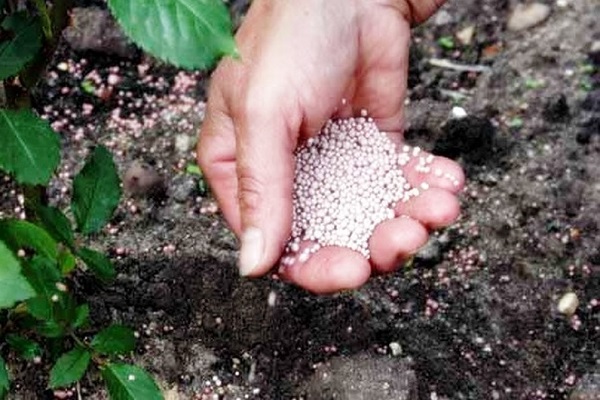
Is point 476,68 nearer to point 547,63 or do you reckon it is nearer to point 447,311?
point 547,63

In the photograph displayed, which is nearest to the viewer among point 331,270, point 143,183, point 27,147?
point 27,147

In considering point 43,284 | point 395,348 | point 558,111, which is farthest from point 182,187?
point 558,111

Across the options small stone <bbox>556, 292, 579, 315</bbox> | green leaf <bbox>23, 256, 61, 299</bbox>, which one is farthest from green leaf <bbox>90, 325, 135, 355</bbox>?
small stone <bbox>556, 292, 579, 315</bbox>

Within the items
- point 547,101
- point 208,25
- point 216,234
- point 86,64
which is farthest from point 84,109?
point 208,25

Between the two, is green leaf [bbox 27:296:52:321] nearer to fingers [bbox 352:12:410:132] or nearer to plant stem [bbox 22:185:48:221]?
plant stem [bbox 22:185:48:221]

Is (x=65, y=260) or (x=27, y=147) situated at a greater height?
(x=27, y=147)

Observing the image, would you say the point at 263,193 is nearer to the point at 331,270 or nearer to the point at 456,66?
the point at 331,270

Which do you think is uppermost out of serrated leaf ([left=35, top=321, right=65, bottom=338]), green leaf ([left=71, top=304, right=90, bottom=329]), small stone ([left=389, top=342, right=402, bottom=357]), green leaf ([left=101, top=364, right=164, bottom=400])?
serrated leaf ([left=35, top=321, right=65, bottom=338])
